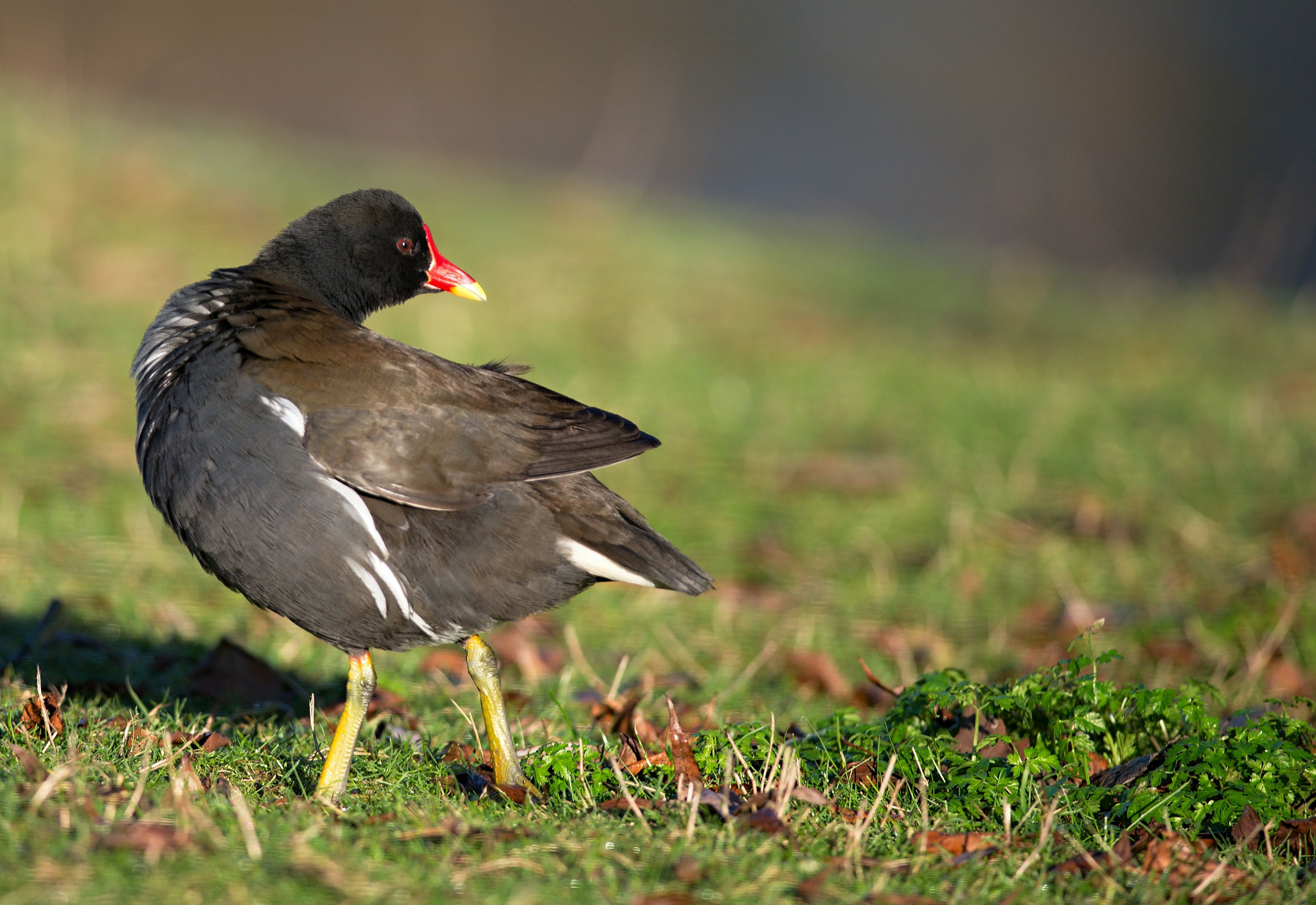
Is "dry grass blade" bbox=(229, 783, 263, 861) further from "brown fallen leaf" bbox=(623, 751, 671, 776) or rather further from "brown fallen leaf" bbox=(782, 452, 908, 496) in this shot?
"brown fallen leaf" bbox=(782, 452, 908, 496)

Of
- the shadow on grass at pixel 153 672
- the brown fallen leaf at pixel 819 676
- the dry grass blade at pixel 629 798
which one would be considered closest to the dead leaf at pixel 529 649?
the shadow on grass at pixel 153 672

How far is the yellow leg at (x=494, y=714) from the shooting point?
331 cm

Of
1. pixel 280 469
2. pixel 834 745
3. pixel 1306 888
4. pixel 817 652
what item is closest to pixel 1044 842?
pixel 1306 888

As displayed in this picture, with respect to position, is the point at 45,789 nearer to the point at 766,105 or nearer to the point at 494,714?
the point at 494,714

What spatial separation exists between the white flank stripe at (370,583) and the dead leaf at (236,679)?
1.01 metres

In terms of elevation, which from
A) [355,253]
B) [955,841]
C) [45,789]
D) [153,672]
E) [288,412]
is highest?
[355,253]

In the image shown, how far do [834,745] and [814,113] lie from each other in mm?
19405

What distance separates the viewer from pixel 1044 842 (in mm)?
2889

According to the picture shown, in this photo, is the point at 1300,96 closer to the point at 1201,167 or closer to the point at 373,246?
the point at 1201,167

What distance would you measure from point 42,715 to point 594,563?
4.56ft

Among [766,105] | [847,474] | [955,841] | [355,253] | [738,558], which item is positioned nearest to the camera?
[955,841]

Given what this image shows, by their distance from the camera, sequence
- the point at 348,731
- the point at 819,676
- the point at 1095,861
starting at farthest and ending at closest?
the point at 819,676
the point at 348,731
the point at 1095,861

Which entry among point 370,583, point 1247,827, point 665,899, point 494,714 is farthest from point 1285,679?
point 370,583

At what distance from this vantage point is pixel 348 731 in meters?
3.22
